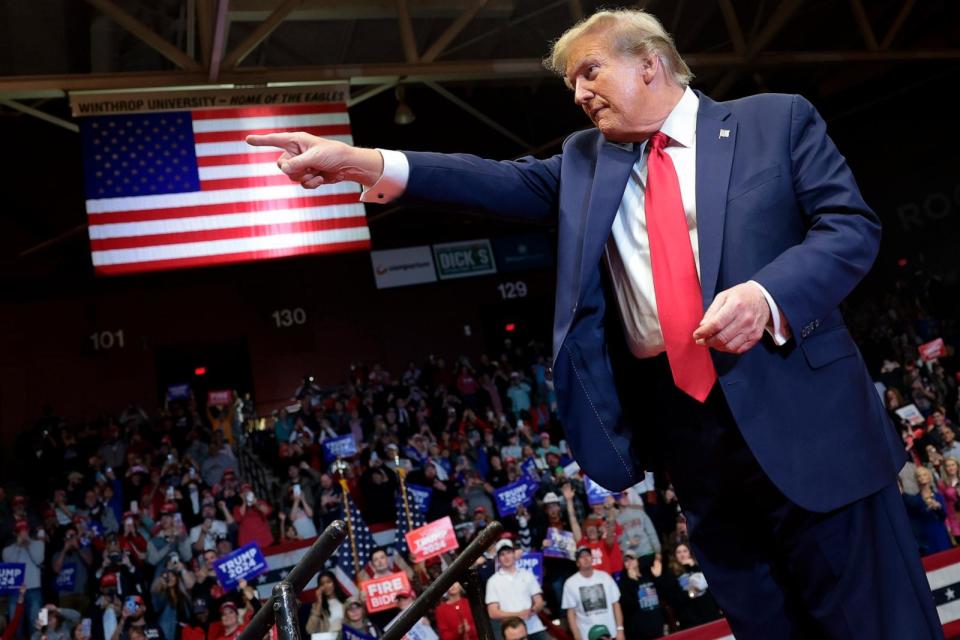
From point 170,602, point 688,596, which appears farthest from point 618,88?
point 170,602

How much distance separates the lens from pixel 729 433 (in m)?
1.51

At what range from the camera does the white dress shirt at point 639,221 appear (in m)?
1.58

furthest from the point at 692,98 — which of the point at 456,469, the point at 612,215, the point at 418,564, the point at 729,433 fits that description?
the point at 456,469

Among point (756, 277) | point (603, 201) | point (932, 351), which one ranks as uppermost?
point (932, 351)

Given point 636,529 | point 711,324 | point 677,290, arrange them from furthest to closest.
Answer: point 636,529 < point 677,290 < point 711,324

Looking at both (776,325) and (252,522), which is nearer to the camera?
(776,325)

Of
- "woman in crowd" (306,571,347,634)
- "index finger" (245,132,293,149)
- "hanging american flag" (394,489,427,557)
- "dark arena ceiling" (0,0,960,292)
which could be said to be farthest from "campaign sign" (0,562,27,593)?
"index finger" (245,132,293,149)

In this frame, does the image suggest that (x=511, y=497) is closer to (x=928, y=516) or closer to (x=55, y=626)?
(x=928, y=516)

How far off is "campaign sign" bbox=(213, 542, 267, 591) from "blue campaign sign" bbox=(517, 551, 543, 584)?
235cm

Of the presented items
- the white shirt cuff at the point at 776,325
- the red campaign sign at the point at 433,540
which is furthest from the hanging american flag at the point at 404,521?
the white shirt cuff at the point at 776,325

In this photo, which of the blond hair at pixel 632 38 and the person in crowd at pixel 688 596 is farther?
the person in crowd at pixel 688 596

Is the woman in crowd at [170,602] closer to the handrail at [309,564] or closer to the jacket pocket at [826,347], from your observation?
the handrail at [309,564]

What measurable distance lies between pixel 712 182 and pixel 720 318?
1.08 feet

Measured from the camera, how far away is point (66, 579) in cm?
895
